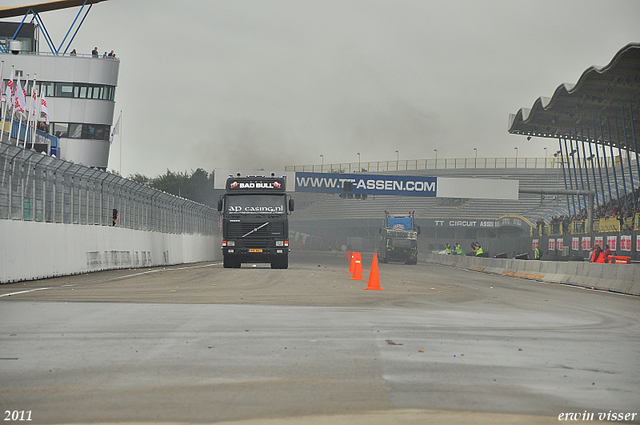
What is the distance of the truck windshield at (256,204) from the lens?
89.4 ft

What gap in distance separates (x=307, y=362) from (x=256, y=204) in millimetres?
20519

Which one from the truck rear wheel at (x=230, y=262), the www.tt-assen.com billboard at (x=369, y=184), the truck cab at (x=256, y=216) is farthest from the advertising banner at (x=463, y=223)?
the truck cab at (x=256, y=216)

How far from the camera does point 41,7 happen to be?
5894 cm

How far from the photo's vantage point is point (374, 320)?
10.7 meters

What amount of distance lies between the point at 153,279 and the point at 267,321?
10.6 metres

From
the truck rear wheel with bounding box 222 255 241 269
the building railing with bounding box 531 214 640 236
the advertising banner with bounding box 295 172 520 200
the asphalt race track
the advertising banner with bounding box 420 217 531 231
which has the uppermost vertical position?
the advertising banner with bounding box 295 172 520 200

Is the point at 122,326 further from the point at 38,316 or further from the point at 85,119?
the point at 85,119

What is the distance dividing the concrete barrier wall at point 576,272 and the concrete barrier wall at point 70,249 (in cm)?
1555

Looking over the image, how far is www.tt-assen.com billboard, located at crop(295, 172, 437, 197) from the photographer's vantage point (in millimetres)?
57125

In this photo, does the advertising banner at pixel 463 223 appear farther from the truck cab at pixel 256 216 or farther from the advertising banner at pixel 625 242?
the truck cab at pixel 256 216

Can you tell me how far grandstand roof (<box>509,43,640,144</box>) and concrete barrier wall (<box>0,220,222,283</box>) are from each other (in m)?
24.2

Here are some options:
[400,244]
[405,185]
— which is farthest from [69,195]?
[405,185]

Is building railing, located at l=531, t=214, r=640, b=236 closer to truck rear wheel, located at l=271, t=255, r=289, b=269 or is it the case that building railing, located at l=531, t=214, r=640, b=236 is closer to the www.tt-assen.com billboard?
the www.tt-assen.com billboard

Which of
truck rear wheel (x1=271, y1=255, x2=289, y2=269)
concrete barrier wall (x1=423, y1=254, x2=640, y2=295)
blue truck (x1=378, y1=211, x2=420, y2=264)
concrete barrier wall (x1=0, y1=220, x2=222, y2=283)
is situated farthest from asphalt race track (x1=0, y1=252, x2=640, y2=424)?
blue truck (x1=378, y1=211, x2=420, y2=264)
